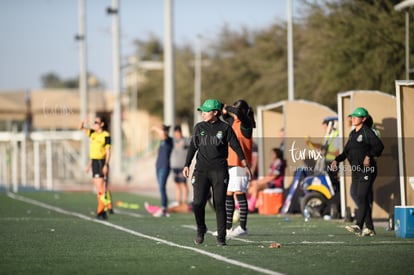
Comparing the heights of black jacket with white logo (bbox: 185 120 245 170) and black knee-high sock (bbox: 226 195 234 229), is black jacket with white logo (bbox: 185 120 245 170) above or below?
above

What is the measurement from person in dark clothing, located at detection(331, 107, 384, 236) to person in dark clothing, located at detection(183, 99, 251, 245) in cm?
296

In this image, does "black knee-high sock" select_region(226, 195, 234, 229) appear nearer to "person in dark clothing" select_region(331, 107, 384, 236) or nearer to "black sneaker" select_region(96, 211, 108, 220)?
"person in dark clothing" select_region(331, 107, 384, 236)

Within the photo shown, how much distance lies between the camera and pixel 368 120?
19.4m

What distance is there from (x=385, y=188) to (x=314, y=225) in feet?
7.62

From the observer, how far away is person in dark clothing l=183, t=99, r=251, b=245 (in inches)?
645

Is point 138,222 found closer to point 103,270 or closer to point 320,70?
point 103,270

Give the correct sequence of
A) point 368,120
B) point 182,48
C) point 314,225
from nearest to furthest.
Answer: point 368,120
point 314,225
point 182,48

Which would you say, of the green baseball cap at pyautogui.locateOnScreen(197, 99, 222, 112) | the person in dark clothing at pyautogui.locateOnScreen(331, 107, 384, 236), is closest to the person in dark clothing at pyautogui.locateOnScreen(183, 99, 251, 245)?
the green baseball cap at pyautogui.locateOnScreen(197, 99, 222, 112)

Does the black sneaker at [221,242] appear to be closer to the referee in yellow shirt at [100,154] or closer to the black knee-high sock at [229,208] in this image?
the black knee-high sock at [229,208]

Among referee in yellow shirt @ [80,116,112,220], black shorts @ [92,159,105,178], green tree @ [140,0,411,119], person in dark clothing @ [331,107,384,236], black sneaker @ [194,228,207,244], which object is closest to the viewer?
black sneaker @ [194,228,207,244]

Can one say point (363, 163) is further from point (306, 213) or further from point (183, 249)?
point (306, 213)

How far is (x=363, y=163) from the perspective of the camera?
18.8m

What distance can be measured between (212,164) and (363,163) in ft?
11.3

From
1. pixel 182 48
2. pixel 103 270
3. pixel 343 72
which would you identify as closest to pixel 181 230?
pixel 103 270
